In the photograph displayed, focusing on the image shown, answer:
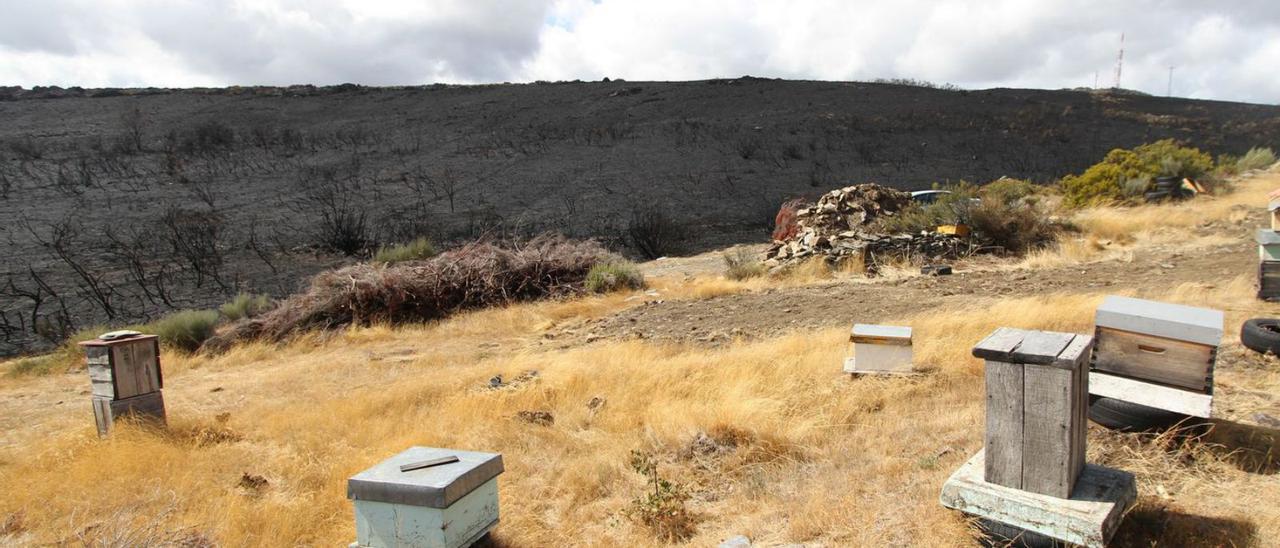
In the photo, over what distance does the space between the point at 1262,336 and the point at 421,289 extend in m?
11.5

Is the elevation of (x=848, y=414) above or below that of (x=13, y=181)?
below

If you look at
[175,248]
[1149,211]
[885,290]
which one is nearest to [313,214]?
[175,248]

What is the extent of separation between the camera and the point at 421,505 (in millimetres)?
3879

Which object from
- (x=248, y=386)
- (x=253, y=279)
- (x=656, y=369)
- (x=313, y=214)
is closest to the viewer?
(x=656, y=369)

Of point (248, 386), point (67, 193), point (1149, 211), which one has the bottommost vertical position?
point (248, 386)

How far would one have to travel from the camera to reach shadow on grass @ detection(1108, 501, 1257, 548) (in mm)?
3365

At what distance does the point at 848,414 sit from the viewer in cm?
577

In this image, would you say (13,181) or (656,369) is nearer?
(656,369)

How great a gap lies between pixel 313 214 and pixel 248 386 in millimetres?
15338

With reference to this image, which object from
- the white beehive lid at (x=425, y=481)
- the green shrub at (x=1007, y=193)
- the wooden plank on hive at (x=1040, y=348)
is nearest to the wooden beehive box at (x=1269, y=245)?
the wooden plank on hive at (x=1040, y=348)

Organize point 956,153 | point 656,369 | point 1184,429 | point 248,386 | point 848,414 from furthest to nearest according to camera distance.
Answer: point 956,153, point 248,386, point 656,369, point 848,414, point 1184,429

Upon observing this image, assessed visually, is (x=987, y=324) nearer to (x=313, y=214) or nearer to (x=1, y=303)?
(x=1, y=303)

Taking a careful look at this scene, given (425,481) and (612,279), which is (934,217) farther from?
(425,481)

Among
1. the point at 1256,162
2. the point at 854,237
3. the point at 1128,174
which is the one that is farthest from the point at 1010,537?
the point at 1256,162
